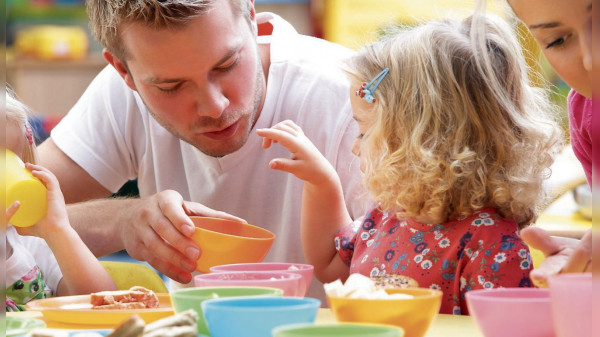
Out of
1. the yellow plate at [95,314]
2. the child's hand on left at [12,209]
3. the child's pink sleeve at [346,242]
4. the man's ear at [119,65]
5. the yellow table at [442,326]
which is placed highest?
the man's ear at [119,65]

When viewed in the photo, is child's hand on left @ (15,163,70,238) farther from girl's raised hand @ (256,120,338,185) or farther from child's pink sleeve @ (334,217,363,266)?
child's pink sleeve @ (334,217,363,266)

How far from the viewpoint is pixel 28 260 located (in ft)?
5.15

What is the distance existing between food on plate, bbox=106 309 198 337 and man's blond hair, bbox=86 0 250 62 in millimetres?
911

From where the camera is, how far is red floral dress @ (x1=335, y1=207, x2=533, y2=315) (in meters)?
1.28

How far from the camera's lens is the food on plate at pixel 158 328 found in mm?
683

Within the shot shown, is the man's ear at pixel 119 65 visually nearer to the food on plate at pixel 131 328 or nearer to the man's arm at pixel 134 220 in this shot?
the man's arm at pixel 134 220

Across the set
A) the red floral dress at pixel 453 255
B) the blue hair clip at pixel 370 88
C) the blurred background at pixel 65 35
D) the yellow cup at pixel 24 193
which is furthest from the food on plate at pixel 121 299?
the blurred background at pixel 65 35

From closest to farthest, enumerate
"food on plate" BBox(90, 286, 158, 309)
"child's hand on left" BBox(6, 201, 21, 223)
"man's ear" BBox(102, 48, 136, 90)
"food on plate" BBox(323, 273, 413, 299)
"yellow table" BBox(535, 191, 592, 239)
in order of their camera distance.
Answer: "food on plate" BBox(323, 273, 413, 299) < "food on plate" BBox(90, 286, 158, 309) < "child's hand on left" BBox(6, 201, 21, 223) < "man's ear" BBox(102, 48, 136, 90) < "yellow table" BBox(535, 191, 592, 239)

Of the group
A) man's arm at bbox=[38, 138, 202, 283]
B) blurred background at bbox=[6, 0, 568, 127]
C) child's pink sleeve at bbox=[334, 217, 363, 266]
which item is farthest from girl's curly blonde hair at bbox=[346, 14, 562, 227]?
blurred background at bbox=[6, 0, 568, 127]

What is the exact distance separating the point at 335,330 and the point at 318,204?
89 centimetres

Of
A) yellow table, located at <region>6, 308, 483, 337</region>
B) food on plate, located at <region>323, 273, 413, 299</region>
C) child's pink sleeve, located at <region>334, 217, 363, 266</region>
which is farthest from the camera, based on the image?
child's pink sleeve, located at <region>334, 217, 363, 266</region>

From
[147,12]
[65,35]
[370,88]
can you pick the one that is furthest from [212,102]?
[65,35]

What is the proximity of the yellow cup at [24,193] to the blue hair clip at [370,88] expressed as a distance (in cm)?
62

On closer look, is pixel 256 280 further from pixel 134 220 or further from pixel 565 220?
pixel 565 220
